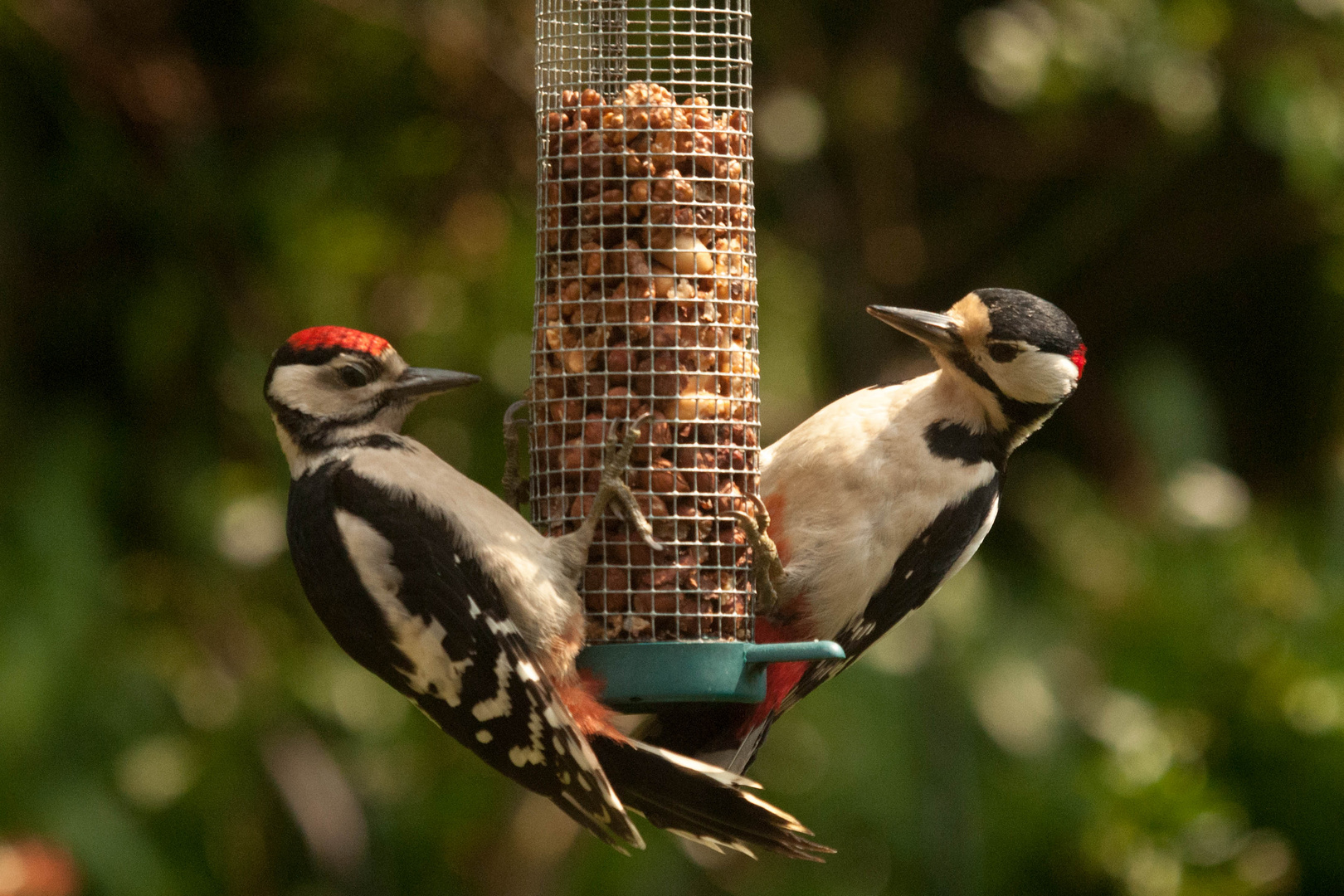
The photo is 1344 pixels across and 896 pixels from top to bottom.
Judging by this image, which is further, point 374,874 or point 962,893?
point 374,874

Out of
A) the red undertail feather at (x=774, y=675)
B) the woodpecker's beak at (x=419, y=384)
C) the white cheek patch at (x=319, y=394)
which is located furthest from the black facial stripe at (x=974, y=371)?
the white cheek patch at (x=319, y=394)

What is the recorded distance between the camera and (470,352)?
684cm

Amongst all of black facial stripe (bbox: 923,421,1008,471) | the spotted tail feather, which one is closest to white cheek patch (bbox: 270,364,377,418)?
the spotted tail feather

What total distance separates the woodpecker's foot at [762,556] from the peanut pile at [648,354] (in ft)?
0.12

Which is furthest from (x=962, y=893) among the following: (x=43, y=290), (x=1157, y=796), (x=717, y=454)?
(x=43, y=290)

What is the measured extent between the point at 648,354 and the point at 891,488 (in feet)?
2.50

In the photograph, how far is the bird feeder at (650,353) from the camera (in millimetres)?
3826

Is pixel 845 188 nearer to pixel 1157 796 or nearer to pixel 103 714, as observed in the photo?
pixel 1157 796

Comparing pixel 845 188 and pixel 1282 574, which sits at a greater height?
pixel 845 188

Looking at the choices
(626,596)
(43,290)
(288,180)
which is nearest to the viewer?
(626,596)

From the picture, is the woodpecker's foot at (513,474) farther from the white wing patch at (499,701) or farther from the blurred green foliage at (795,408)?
the blurred green foliage at (795,408)

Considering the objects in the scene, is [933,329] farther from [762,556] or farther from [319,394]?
[319,394]

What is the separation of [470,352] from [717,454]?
10.1ft

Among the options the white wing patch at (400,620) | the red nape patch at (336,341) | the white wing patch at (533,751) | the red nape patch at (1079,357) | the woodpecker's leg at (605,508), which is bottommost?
the white wing patch at (533,751)
